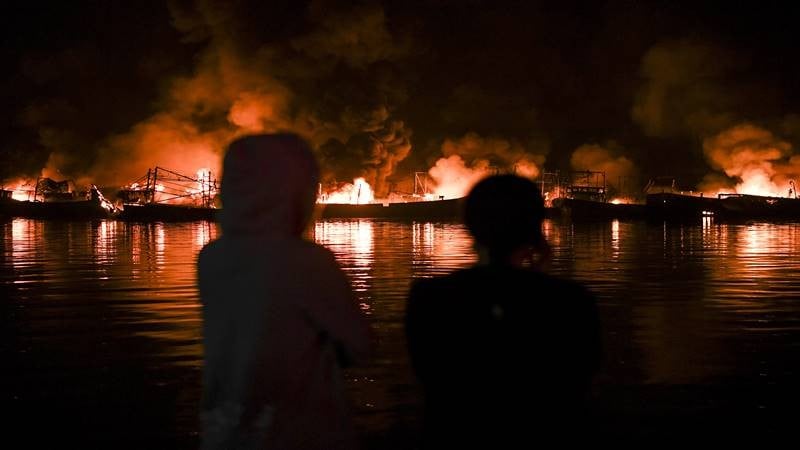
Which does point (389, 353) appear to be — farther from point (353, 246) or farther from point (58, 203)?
point (58, 203)

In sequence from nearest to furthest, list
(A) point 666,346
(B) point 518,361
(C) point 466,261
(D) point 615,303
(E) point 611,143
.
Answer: (B) point 518,361, (A) point 666,346, (D) point 615,303, (C) point 466,261, (E) point 611,143

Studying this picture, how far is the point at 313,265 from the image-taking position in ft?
9.06

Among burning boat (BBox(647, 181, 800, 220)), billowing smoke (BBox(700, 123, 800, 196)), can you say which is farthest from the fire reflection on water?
billowing smoke (BBox(700, 123, 800, 196))

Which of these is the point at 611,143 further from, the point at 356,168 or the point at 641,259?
the point at 641,259

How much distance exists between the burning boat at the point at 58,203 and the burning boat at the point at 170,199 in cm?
153

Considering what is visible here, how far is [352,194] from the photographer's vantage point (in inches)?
2496

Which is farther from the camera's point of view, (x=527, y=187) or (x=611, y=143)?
(x=611, y=143)

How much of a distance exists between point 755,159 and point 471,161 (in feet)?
56.7

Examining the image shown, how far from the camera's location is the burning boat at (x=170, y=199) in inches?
2159

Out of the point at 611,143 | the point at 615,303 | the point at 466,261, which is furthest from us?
the point at 611,143

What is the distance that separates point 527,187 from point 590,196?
62.8 m

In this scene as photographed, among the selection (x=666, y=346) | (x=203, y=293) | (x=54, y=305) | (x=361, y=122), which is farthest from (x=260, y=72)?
(x=203, y=293)

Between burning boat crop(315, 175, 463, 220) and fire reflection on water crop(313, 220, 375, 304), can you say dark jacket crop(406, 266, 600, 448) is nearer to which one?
fire reflection on water crop(313, 220, 375, 304)

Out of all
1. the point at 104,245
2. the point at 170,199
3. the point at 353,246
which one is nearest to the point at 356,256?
the point at 353,246
